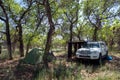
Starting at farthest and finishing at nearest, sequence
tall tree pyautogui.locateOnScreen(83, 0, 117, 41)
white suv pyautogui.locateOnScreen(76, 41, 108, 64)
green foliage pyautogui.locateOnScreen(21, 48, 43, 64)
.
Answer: tall tree pyautogui.locateOnScreen(83, 0, 117, 41), white suv pyautogui.locateOnScreen(76, 41, 108, 64), green foliage pyautogui.locateOnScreen(21, 48, 43, 64)

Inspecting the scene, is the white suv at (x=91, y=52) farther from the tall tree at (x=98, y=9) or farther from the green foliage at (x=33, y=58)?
the tall tree at (x=98, y=9)

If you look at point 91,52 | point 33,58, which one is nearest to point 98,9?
point 91,52

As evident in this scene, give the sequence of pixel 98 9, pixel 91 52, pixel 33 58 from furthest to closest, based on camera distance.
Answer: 1. pixel 98 9
2. pixel 91 52
3. pixel 33 58

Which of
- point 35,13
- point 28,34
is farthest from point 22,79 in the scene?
point 28,34

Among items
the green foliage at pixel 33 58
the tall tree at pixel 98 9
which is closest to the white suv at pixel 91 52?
the green foliage at pixel 33 58

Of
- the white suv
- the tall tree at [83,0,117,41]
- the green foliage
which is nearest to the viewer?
the green foliage

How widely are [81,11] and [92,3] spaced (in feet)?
7.92

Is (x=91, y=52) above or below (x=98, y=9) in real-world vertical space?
below

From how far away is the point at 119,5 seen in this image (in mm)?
27516

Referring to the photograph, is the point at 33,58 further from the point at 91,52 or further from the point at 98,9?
the point at 98,9

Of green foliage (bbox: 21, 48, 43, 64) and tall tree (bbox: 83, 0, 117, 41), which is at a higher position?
tall tree (bbox: 83, 0, 117, 41)

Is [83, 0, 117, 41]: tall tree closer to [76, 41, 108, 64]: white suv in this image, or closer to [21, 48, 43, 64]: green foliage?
[76, 41, 108, 64]: white suv

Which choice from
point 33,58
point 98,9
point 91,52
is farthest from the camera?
point 98,9

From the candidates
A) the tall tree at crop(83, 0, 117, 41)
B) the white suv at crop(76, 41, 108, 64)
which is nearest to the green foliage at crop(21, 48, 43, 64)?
the white suv at crop(76, 41, 108, 64)
